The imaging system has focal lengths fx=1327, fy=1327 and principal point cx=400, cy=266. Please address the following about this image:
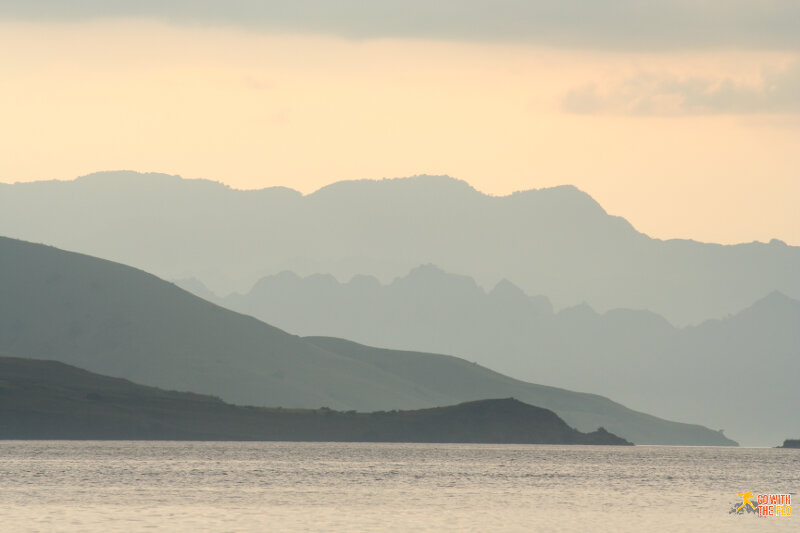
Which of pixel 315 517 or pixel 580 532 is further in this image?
pixel 315 517

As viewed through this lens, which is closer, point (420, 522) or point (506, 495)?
point (420, 522)

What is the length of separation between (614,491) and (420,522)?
218 ft

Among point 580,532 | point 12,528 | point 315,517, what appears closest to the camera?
point 12,528

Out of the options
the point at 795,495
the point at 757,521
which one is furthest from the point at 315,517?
the point at 795,495

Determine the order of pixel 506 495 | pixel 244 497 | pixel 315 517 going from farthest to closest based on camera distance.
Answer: pixel 506 495
pixel 244 497
pixel 315 517

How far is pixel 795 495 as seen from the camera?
18725 centimetres

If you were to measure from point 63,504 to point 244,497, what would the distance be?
25158 millimetres

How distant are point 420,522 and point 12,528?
132 ft

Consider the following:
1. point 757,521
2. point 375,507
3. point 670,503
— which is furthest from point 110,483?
point 757,521

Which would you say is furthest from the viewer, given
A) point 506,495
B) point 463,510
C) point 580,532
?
point 506,495

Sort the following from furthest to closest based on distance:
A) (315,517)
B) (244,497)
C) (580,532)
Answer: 1. (244,497)
2. (315,517)
3. (580,532)

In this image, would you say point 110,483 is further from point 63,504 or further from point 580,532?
point 580,532

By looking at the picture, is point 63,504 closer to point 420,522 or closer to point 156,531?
point 156,531

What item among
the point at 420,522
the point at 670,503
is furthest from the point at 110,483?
the point at 670,503
